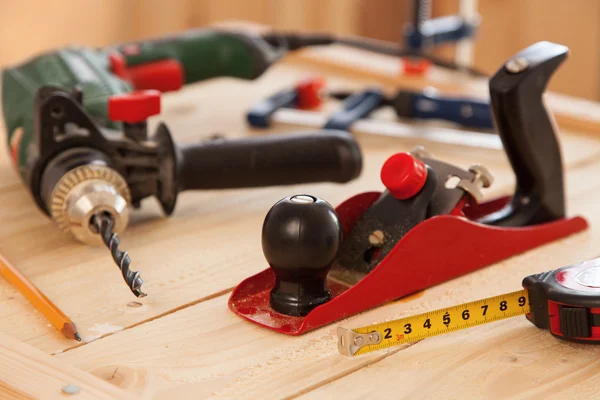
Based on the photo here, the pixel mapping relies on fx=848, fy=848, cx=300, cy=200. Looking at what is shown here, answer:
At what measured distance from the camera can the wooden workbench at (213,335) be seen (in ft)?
2.33

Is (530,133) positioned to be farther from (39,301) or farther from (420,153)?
(39,301)

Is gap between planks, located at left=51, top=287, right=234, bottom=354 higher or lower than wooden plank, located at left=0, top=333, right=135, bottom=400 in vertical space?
lower

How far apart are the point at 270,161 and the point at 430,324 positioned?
36 centimetres

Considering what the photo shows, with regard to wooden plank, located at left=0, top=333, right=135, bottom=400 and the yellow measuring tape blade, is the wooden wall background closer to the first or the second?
the yellow measuring tape blade

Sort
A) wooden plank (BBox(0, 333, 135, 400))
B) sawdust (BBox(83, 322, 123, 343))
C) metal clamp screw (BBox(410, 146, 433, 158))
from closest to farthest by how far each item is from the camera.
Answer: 1. wooden plank (BBox(0, 333, 135, 400))
2. sawdust (BBox(83, 322, 123, 343))
3. metal clamp screw (BBox(410, 146, 433, 158))

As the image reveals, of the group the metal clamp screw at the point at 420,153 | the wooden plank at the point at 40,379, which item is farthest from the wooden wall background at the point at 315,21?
the wooden plank at the point at 40,379

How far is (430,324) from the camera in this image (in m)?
0.77

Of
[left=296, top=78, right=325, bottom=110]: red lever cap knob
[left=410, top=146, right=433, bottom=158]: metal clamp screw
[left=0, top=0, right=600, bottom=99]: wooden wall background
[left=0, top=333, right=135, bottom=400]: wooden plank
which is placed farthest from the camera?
[left=0, top=0, right=600, bottom=99]: wooden wall background

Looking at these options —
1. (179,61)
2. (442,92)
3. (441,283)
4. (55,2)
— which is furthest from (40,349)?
(55,2)

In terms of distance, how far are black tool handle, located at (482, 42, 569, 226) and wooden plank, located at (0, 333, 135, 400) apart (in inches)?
19.5

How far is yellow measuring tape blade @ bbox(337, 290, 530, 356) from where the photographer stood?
2.43ft

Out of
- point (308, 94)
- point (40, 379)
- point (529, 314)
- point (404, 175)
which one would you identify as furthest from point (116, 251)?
point (308, 94)

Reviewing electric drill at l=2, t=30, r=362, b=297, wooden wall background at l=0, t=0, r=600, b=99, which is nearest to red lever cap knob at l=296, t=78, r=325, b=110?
electric drill at l=2, t=30, r=362, b=297

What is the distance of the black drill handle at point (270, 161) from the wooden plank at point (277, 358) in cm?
22
